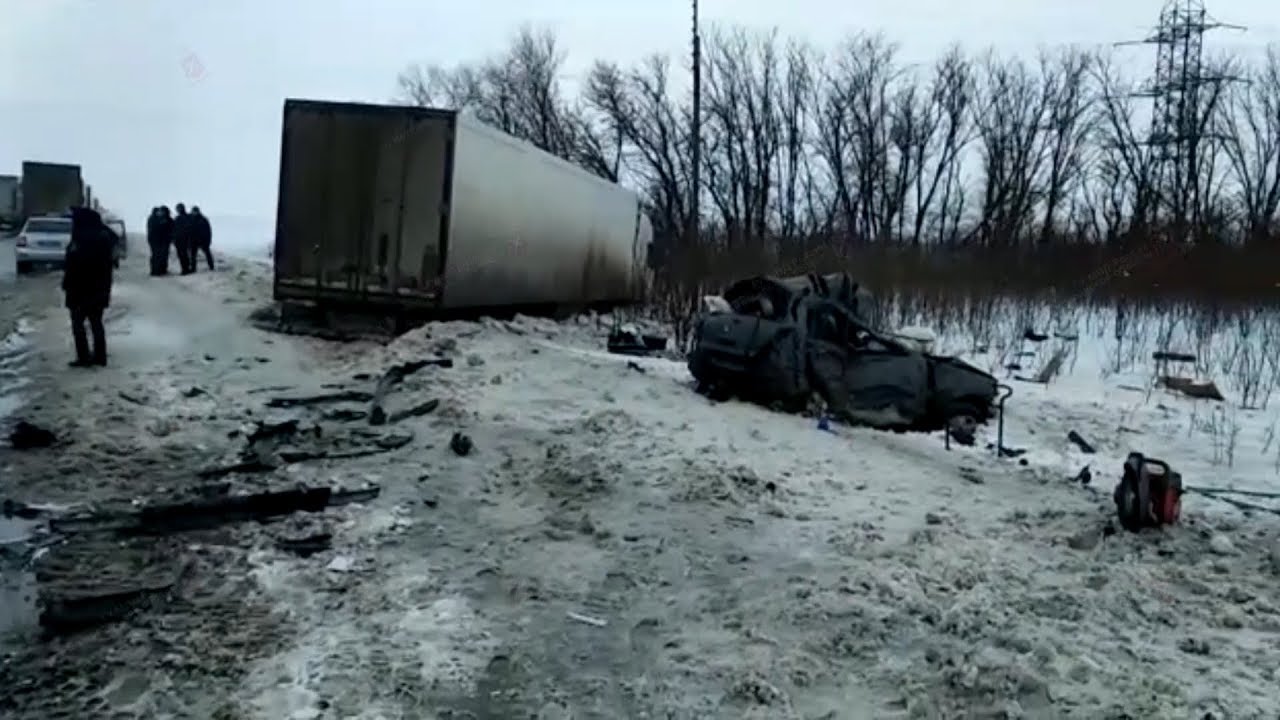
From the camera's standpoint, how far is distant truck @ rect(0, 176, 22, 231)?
48.8 metres

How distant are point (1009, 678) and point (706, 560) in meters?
1.92

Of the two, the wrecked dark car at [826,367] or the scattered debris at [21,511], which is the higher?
the wrecked dark car at [826,367]

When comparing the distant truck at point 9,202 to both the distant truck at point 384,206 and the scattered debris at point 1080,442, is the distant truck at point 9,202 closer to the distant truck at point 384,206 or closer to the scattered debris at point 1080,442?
the distant truck at point 384,206

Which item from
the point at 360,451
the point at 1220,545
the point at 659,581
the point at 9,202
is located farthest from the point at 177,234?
the point at 9,202

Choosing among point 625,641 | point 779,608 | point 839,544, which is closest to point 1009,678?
point 779,608

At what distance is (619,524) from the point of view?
20.7ft

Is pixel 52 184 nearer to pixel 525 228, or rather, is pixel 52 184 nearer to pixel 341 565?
pixel 525 228

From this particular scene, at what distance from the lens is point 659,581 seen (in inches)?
211

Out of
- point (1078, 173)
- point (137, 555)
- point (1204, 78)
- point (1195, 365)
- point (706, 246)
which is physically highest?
point (1204, 78)

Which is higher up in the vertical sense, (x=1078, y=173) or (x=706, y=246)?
(x=1078, y=173)

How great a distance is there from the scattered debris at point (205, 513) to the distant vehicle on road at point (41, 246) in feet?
79.6

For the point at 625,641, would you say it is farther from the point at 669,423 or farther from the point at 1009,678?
the point at 669,423

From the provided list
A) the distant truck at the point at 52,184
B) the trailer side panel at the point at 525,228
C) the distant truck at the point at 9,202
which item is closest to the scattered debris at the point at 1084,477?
the trailer side panel at the point at 525,228

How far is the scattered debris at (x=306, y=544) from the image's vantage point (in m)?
5.64
